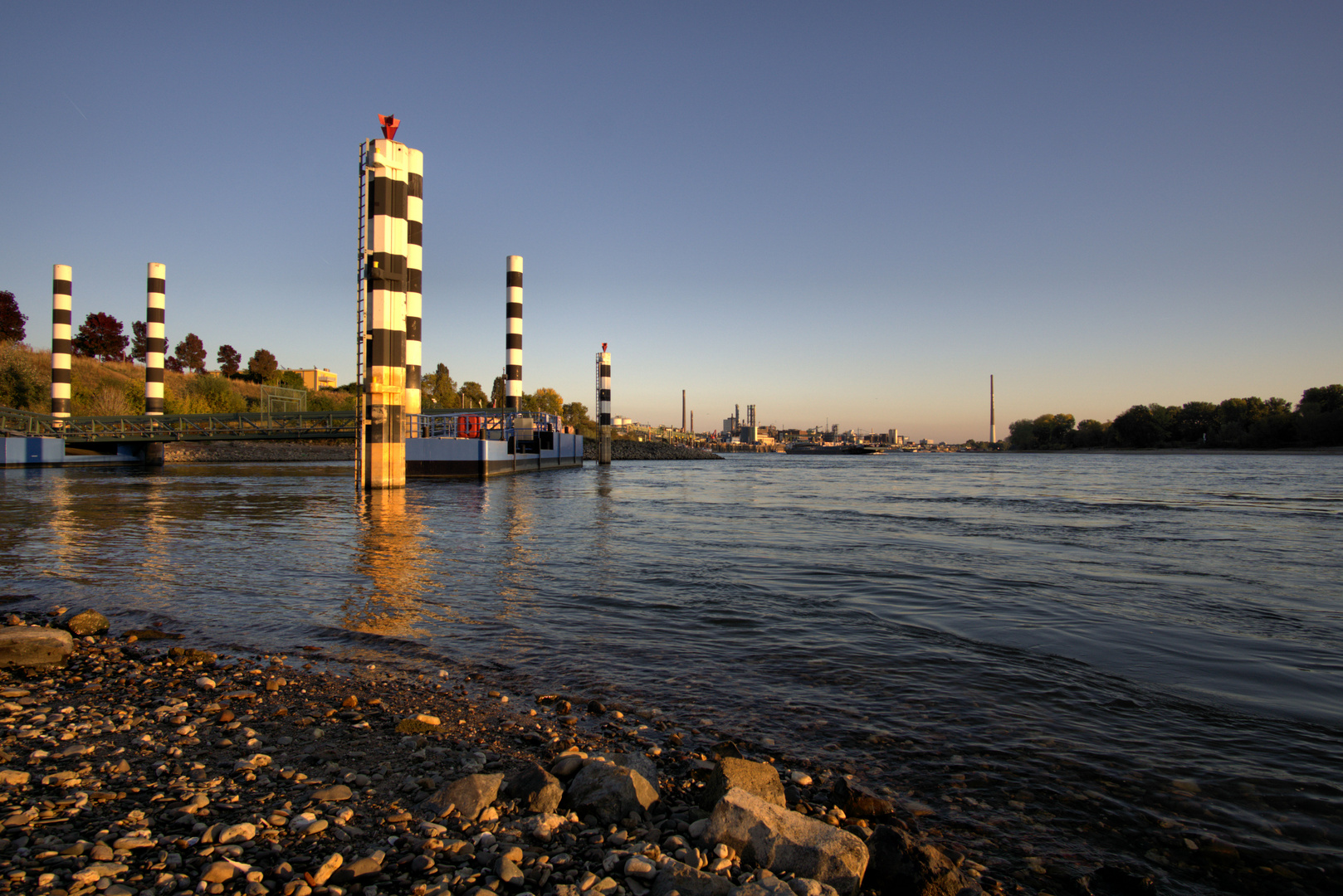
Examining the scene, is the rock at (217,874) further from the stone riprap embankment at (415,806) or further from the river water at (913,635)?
the river water at (913,635)

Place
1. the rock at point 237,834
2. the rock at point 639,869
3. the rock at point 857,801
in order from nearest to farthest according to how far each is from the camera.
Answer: the rock at point 639,869, the rock at point 237,834, the rock at point 857,801

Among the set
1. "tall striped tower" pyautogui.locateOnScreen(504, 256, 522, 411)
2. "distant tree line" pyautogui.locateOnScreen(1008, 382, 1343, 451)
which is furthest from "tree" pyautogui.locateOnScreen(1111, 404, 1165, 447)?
"tall striped tower" pyautogui.locateOnScreen(504, 256, 522, 411)

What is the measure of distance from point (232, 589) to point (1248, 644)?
34.3 ft

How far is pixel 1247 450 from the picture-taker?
118m

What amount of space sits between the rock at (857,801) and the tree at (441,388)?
107 m

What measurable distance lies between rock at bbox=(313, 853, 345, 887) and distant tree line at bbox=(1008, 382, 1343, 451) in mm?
137375

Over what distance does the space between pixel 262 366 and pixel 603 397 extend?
75.3m

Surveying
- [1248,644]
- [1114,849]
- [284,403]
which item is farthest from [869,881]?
[284,403]

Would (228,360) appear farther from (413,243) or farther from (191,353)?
(413,243)

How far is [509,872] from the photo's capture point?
8.31 ft

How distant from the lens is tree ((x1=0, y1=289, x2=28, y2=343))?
6831 cm

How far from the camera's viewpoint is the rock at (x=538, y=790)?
3061mm

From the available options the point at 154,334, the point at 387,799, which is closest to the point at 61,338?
the point at 154,334

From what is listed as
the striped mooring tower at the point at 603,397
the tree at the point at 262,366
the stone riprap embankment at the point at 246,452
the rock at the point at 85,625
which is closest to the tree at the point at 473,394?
the tree at the point at 262,366
